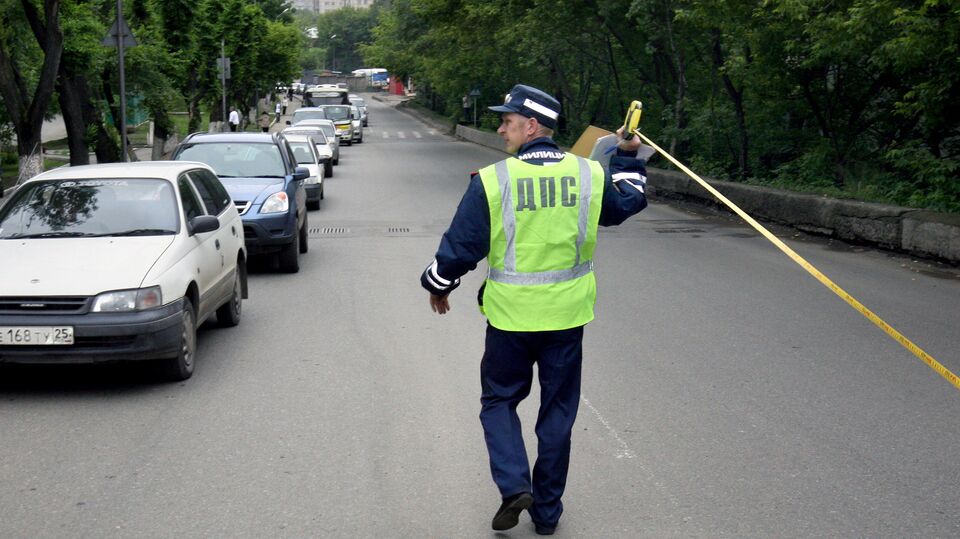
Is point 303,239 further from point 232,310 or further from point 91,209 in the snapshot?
point 91,209

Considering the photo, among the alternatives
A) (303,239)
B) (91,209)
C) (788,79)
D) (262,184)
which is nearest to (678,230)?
(788,79)

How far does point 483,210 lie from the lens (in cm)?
466

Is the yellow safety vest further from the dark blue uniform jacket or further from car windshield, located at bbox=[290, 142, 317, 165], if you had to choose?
car windshield, located at bbox=[290, 142, 317, 165]

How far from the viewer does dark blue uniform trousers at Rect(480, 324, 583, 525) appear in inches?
186

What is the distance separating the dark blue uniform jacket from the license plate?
10.5ft

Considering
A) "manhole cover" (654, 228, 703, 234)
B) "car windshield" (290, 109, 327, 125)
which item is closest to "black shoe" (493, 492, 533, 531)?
"manhole cover" (654, 228, 703, 234)

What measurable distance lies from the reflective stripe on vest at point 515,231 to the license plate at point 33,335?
138 inches

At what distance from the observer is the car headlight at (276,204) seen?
42.7 ft

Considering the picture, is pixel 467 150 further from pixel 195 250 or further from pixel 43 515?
pixel 43 515

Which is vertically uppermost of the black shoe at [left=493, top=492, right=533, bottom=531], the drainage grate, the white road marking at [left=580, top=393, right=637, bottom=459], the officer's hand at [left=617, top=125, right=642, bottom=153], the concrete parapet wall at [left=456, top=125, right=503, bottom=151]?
the officer's hand at [left=617, top=125, right=642, bottom=153]

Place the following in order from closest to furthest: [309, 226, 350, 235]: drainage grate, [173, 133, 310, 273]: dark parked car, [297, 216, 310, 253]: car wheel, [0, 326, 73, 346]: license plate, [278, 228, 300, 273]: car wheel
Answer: [0, 326, 73, 346]: license plate, [173, 133, 310, 273]: dark parked car, [278, 228, 300, 273]: car wheel, [297, 216, 310, 253]: car wheel, [309, 226, 350, 235]: drainage grate

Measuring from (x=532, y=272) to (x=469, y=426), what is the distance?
6.61ft

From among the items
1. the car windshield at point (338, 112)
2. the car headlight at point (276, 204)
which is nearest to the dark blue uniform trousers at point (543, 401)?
the car headlight at point (276, 204)

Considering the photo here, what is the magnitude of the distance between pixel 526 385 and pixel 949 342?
5.27 m
